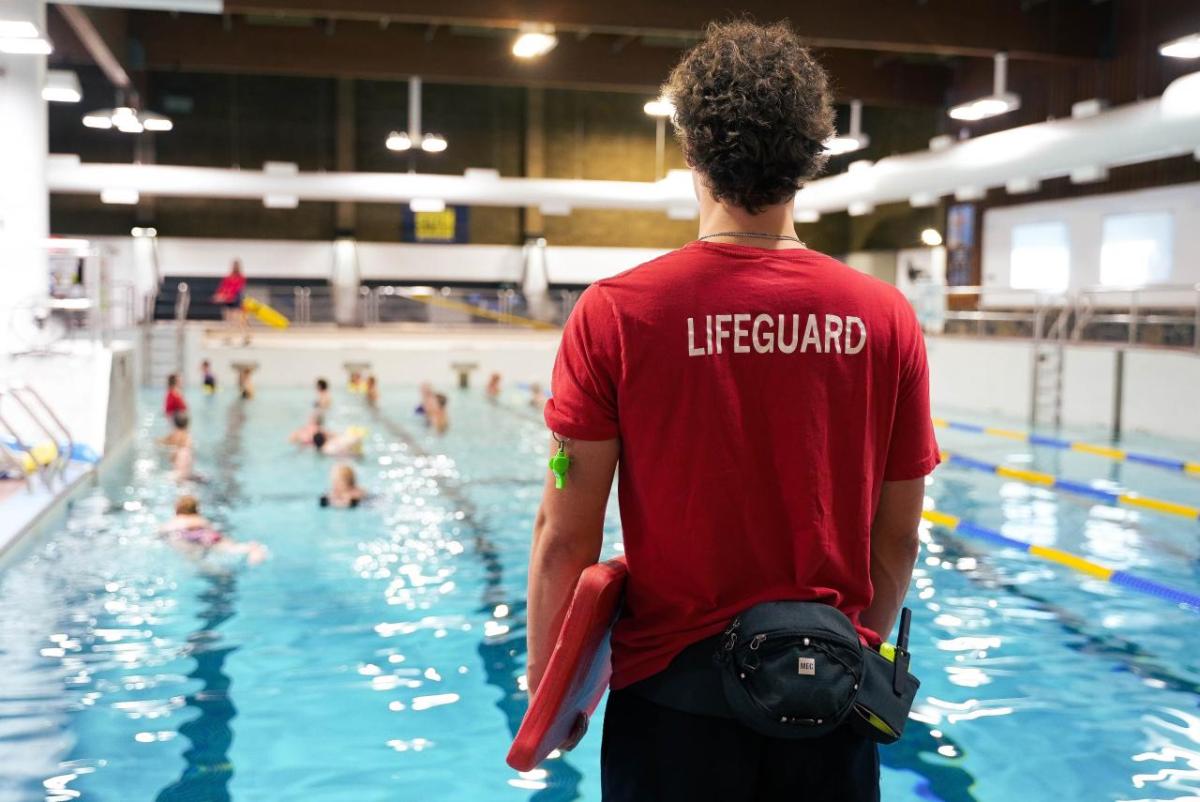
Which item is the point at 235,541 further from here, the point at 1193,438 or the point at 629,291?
the point at 1193,438

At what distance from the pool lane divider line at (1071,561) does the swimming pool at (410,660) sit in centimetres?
8

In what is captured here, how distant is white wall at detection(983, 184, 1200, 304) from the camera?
16.6m

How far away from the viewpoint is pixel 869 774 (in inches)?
62.0

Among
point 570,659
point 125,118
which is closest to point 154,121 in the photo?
point 125,118

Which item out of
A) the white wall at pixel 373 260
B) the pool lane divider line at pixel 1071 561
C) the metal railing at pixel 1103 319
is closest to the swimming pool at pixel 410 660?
the pool lane divider line at pixel 1071 561

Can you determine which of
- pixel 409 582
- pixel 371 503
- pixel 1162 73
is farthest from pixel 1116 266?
pixel 409 582

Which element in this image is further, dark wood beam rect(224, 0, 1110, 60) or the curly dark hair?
dark wood beam rect(224, 0, 1110, 60)

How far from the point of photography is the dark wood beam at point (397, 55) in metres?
16.4

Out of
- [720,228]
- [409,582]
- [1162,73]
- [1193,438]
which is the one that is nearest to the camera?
[720,228]

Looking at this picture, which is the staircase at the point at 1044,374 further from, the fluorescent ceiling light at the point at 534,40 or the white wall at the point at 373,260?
the white wall at the point at 373,260

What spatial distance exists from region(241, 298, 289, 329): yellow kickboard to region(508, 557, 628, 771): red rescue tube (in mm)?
20756

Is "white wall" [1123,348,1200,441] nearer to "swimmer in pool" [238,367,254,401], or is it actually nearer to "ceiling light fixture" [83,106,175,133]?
"swimmer in pool" [238,367,254,401]

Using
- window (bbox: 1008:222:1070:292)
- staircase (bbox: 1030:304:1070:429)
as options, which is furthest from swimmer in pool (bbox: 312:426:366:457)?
window (bbox: 1008:222:1070:292)

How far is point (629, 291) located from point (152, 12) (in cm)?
1689
